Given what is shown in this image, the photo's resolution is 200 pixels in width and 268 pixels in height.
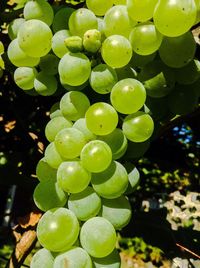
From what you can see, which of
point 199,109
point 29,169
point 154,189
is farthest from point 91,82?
point 154,189

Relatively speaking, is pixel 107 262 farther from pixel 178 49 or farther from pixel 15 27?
pixel 15 27

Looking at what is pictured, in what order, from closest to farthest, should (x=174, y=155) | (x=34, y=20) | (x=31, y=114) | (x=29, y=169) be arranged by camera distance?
(x=34, y=20)
(x=29, y=169)
(x=31, y=114)
(x=174, y=155)

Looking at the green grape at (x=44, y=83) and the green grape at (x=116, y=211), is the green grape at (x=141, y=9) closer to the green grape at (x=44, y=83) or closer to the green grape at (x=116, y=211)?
the green grape at (x=44, y=83)

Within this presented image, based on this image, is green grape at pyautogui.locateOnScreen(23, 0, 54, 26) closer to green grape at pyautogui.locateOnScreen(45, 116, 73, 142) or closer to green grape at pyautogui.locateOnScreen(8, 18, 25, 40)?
green grape at pyautogui.locateOnScreen(8, 18, 25, 40)

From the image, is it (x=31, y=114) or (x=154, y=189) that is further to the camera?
(x=154, y=189)

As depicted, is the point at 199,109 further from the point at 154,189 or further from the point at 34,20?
the point at 154,189

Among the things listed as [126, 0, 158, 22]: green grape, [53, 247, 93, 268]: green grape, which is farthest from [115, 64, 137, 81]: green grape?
[53, 247, 93, 268]: green grape
